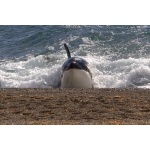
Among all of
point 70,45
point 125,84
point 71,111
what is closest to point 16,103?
point 71,111

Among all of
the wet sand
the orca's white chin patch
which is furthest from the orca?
the wet sand

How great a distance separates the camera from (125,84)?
1164 centimetres

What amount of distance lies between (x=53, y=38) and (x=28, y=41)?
1.16 m

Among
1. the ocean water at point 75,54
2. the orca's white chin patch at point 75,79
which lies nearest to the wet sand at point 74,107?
the orca's white chin patch at point 75,79

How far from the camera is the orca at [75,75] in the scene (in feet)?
30.9

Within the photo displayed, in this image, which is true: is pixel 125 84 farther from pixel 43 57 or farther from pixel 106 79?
pixel 43 57

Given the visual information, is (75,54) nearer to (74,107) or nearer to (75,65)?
(75,65)

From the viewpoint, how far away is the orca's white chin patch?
9.41 m

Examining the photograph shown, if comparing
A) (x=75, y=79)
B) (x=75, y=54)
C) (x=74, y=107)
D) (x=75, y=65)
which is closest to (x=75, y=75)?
(x=75, y=79)

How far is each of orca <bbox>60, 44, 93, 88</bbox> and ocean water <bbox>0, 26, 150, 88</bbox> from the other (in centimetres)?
131

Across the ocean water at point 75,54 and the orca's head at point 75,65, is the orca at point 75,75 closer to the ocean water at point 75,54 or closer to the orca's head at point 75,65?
the orca's head at point 75,65

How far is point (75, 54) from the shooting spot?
16609mm

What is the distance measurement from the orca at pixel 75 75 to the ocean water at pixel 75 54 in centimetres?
131

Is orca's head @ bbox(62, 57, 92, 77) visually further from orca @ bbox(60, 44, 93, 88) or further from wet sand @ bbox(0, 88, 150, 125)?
wet sand @ bbox(0, 88, 150, 125)
